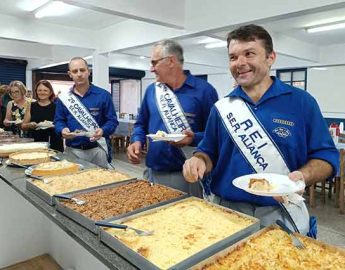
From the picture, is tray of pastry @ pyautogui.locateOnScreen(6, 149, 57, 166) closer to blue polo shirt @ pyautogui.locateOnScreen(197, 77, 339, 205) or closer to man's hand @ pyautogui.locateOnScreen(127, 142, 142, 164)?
man's hand @ pyautogui.locateOnScreen(127, 142, 142, 164)

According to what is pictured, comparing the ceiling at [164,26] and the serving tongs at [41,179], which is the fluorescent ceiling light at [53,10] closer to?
the ceiling at [164,26]

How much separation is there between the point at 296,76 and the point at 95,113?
21.8 feet

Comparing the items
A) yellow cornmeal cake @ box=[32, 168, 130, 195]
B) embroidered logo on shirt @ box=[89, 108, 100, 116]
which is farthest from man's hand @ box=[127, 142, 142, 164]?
embroidered logo on shirt @ box=[89, 108, 100, 116]

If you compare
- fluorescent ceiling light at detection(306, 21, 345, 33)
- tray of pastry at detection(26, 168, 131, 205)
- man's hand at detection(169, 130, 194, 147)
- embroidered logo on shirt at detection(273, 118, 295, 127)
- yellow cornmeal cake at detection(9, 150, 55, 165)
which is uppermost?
fluorescent ceiling light at detection(306, 21, 345, 33)

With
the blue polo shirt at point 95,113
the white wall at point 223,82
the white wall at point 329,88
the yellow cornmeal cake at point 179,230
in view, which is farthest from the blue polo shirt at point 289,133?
the white wall at point 223,82

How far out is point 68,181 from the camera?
1379mm

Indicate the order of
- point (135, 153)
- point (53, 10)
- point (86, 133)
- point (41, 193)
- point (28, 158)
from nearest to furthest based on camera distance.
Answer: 1. point (41, 193)
2. point (135, 153)
3. point (28, 158)
4. point (86, 133)
5. point (53, 10)

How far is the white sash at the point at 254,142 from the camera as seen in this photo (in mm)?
1134

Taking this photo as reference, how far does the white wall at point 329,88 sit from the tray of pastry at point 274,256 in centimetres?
702

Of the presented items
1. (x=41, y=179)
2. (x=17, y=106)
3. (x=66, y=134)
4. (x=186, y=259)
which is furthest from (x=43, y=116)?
(x=186, y=259)

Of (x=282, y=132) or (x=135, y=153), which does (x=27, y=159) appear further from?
(x=282, y=132)

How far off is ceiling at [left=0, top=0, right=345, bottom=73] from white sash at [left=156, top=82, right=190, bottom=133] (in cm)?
160

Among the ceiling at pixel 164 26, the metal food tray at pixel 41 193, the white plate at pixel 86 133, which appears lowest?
the metal food tray at pixel 41 193

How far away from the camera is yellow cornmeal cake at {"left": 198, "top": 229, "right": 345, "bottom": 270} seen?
2.41 ft
